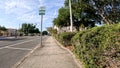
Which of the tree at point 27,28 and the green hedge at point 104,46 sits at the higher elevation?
the tree at point 27,28

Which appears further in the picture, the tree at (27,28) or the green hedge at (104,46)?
the tree at (27,28)

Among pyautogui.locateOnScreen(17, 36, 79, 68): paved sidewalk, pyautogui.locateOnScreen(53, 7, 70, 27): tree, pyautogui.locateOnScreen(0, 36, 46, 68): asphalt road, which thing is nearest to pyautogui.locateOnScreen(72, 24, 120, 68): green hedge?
pyautogui.locateOnScreen(17, 36, 79, 68): paved sidewalk

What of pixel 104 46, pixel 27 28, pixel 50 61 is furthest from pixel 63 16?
pixel 27 28

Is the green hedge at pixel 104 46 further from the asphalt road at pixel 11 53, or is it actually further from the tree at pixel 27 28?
the tree at pixel 27 28

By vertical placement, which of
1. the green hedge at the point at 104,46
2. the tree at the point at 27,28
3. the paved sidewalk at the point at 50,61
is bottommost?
the paved sidewalk at the point at 50,61

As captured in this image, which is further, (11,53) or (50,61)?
(11,53)

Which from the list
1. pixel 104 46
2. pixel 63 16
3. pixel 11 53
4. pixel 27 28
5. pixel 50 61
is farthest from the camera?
pixel 27 28

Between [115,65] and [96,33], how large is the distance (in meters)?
1.56

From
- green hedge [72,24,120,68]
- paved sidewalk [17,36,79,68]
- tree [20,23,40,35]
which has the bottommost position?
paved sidewalk [17,36,79,68]

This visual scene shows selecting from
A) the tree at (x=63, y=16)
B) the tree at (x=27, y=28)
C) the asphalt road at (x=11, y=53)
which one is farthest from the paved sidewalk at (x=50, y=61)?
the tree at (x=27, y=28)

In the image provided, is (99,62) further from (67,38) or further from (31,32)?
(31,32)

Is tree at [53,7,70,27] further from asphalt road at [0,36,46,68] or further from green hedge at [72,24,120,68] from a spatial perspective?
green hedge at [72,24,120,68]

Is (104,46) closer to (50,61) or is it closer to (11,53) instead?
(50,61)

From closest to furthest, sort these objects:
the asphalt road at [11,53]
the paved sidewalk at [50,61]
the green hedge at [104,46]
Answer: the green hedge at [104,46], the paved sidewalk at [50,61], the asphalt road at [11,53]
